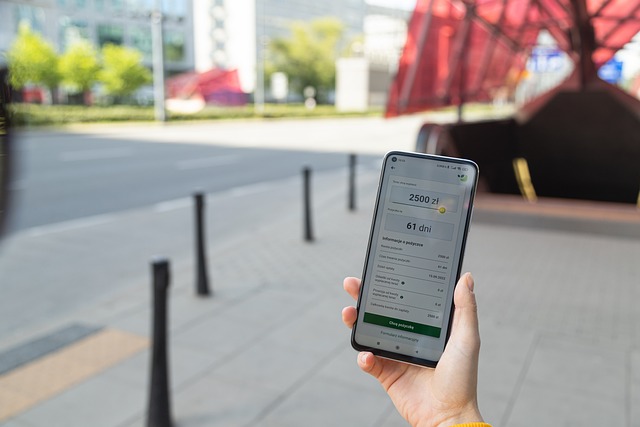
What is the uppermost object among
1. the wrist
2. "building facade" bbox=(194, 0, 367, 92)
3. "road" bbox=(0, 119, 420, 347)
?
"building facade" bbox=(194, 0, 367, 92)

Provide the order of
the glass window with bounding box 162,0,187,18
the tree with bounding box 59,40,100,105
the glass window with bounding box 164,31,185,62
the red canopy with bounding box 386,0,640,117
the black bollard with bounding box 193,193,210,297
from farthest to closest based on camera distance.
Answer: the glass window with bounding box 164,31,185,62 < the glass window with bounding box 162,0,187,18 < the tree with bounding box 59,40,100,105 < the red canopy with bounding box 386,0,640,117 < the black bollard with bounding box 193,193,210,297

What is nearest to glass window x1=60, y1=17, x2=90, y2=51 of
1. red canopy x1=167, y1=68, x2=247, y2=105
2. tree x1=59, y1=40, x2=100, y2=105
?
tree x1=59, y1=40, x2=100, y2=105

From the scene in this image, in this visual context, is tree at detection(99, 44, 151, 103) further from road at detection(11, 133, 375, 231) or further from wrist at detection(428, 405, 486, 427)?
wrist at detection(428, 405, 486, 427)

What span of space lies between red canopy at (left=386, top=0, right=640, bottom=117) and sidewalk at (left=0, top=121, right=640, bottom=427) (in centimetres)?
420

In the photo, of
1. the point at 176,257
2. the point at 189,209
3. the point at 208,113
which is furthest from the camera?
the point at 208,113

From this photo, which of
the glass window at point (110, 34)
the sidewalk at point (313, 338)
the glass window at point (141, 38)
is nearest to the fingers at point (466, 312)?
the sidewalk at point (313, 338)

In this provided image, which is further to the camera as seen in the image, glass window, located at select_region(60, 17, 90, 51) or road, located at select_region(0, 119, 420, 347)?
glass window, located at select_region(60, 17, 90, 51)

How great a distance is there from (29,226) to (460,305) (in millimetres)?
9435

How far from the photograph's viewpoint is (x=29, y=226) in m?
9.57

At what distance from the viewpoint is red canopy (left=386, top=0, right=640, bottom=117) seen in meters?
11.6

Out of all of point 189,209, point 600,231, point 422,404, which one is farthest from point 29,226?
point 422,404

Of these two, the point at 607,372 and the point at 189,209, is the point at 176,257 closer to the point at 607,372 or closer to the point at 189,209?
the point at 189,209

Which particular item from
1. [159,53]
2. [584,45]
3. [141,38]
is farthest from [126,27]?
[584,45]

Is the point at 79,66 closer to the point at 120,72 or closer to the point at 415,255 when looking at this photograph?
the point at 120,72
